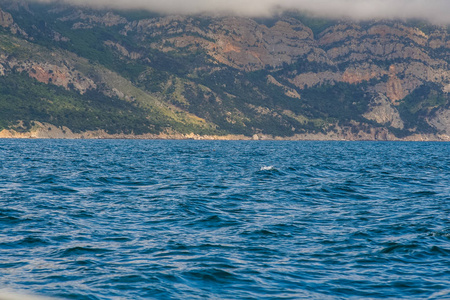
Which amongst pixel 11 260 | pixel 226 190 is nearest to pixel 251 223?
pixel 11 260

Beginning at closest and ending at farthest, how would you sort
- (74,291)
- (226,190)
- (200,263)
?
(74,291)
(200,263)
(226,190)

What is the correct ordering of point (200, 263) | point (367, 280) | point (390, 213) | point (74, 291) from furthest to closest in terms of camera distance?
point (390, 213) → point (200, 263) → point (367, 280) → point (74, 291)

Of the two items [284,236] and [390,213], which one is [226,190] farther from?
[284,236]

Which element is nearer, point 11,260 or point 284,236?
point 11,260

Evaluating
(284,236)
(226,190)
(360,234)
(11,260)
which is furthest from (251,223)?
(226,190)

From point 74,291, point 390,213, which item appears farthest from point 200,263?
point 390,213

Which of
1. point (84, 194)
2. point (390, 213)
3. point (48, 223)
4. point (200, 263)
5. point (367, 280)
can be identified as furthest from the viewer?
point (84, 194)

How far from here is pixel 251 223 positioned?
29.6m

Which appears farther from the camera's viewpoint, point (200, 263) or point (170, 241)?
point (170, 241)

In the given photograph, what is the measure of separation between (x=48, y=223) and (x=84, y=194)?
45.8ft

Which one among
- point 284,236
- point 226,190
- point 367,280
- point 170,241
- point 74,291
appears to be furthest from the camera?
point 226,190

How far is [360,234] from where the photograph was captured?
26.5 m

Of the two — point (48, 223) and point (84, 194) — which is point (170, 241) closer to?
point (48, 223)

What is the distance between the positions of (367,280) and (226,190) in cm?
2897
